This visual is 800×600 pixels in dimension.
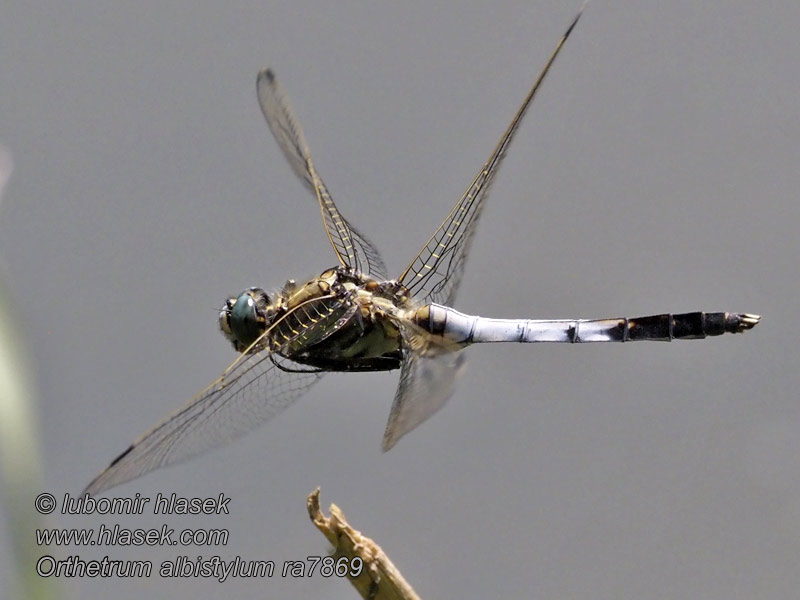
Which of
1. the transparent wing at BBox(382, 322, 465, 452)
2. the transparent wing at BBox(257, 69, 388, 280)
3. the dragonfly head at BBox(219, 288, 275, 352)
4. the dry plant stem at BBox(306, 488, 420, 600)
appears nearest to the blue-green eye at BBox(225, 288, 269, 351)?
the dragonfly head at BBox(219, 288, 275, 352)

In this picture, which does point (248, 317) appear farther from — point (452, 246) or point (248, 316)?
point (452, 246)

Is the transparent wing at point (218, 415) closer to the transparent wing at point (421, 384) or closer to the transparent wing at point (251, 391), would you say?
the transparent wing at point (251, 391)

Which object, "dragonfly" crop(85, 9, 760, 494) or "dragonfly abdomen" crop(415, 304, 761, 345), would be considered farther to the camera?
"dragonfly abdomen" crop(415, 304, 761, 345)

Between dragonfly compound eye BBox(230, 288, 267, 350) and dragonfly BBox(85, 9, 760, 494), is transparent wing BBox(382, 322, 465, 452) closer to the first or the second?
dragonfly BBox(85, 9, 760, 494)

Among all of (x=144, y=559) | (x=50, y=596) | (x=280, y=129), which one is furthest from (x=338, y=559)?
(x=280, y=129)

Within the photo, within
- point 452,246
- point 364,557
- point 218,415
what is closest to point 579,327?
point 452,246

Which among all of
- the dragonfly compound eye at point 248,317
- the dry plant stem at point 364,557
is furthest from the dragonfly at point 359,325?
the dry plant stem at point 364,557

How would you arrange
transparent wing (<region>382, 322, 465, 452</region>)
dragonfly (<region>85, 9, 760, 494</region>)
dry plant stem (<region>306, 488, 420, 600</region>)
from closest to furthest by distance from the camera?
dry plant stem (<region>306, 488, 420, 600</region>) → transparent wing (<region>382, 322, 465, 452</region>) → dragonfly (<region>85, 9, 760, 494</region>)
